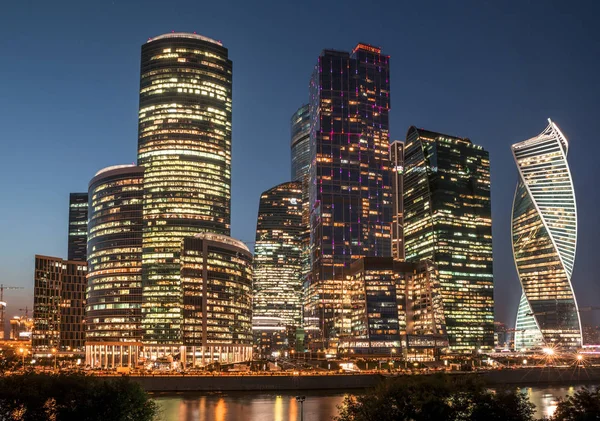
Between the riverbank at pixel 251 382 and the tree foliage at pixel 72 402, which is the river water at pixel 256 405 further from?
the tree foliage at pixel 72 402

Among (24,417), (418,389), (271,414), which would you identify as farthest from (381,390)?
(271,414)

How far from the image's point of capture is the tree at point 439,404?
69750 millimetres

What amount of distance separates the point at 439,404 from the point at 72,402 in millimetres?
44856

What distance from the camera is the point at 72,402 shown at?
83.8 meters

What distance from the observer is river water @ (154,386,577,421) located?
413 ft

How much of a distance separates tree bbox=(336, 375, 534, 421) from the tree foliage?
27.0 metres

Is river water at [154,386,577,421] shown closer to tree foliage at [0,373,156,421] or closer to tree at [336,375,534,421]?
tree foliage at [0,373,156,421]

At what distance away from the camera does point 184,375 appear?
630ft

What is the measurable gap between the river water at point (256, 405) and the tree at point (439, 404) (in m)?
47.6

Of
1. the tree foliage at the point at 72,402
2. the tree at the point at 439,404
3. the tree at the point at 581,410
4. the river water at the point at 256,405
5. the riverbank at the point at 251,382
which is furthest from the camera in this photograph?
the riverbank at the point at 251,382

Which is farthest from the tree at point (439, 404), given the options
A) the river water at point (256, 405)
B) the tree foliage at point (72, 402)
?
the river water at point (256, 405)

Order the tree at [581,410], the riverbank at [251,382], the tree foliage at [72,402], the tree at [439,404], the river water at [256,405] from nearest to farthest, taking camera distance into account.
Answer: the tree at [581,410]
the tree at [439,404]
the tree foliage at [72,402]
the river water at [256,405]
the riverbank at [251,382]

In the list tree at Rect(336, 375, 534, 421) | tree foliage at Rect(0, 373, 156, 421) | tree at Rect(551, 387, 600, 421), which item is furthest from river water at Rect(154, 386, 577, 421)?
tree at Rect(551, 387, 600, 421)

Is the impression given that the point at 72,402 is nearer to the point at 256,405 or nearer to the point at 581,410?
the point at 581,410
